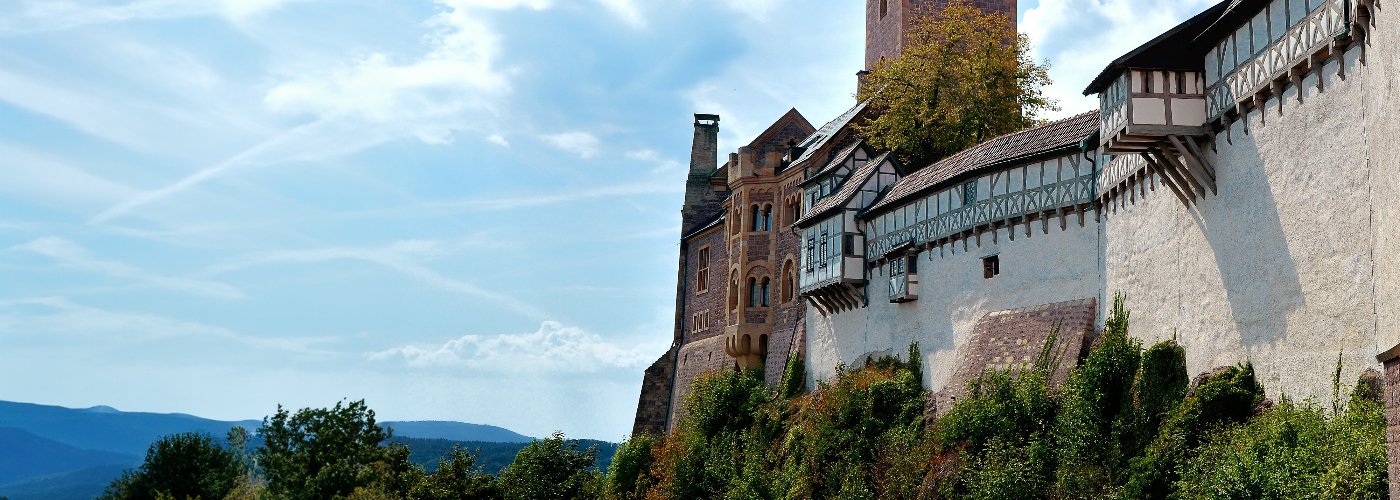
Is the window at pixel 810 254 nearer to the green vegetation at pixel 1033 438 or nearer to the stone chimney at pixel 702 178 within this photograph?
the green vegetation at pixel 1033 438

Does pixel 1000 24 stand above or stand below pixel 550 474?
above

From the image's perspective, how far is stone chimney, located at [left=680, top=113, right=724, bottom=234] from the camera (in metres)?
62.2

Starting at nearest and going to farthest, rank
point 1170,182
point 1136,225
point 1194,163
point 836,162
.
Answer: point 1194,163 < point 1170,182 < point 1136,225 < point 836,162

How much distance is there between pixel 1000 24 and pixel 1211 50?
26.3m

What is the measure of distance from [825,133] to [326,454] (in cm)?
2558

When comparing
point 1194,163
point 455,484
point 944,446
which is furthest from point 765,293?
point 1194,163

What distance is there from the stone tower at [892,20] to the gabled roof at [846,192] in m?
10.1

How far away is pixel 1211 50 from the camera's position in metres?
26.7

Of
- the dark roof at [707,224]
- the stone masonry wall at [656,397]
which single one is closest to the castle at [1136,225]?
the dark roof at [707,224]

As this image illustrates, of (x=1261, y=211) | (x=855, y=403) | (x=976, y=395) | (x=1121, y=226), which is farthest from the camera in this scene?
(x=855, y=403)

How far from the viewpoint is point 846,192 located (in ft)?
148

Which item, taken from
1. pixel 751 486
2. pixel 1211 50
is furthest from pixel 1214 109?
pixel 751 486

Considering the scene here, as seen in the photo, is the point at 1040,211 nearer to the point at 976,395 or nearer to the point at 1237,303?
the point at 976,395

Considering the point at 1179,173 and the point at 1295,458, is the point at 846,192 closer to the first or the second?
the point at 1179,173
